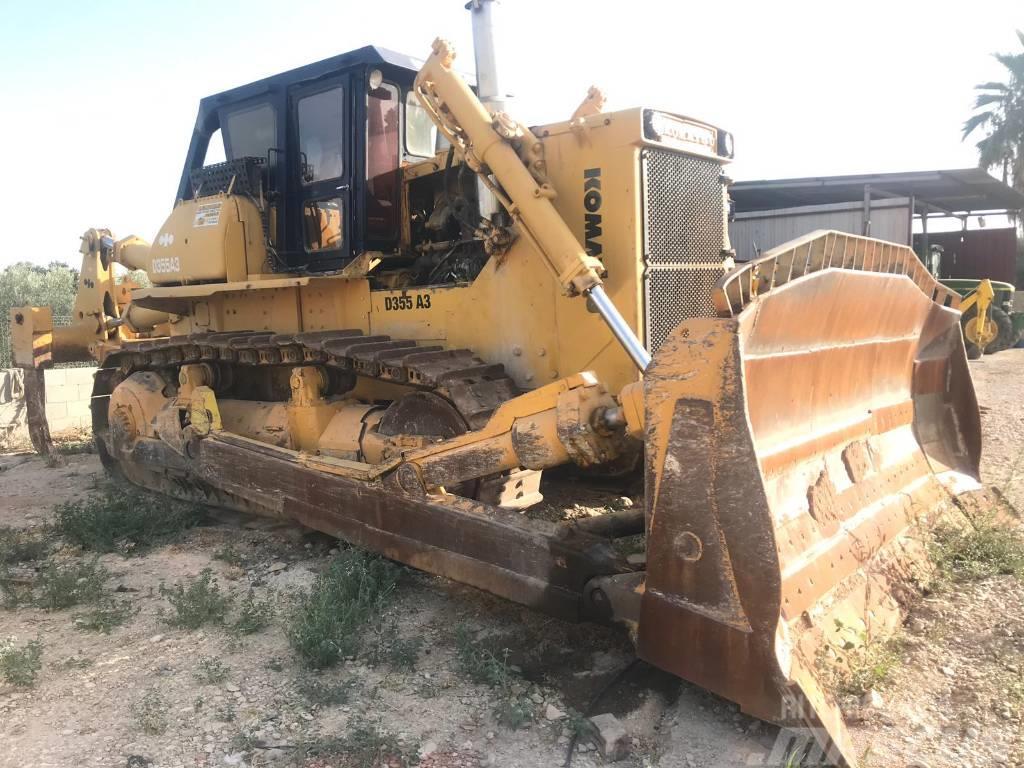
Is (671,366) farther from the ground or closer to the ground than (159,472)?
farther from the ground

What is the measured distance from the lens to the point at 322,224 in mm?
5637

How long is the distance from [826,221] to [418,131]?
13.4 meters

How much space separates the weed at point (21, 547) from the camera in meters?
5.23

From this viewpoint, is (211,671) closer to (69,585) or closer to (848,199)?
(69,585)

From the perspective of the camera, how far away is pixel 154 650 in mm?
3785

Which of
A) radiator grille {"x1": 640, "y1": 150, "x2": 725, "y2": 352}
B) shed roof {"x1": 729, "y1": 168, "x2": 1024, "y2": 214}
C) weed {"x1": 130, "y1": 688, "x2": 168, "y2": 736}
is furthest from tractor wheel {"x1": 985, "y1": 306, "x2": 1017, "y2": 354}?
weed {"x1": 130, "y1": 688, "x2": 168, "y2": 736}

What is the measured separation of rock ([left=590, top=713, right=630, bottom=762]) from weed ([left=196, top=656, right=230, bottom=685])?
1.67 m

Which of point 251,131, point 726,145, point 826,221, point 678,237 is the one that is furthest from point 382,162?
point 826,221

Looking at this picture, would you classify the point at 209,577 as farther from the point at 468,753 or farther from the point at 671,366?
the point at 671,366

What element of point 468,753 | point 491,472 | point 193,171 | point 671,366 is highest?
point 193,171

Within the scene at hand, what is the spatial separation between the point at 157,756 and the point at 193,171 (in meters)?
4.94

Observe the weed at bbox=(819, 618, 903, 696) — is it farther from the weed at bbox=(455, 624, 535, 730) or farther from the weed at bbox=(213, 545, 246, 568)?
the weed at bbox=(213, 545, 246, 568)

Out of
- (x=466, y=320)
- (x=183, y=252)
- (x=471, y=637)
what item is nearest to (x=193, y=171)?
(x=183, y=252)

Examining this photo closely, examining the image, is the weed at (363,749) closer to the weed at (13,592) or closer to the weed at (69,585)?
the weed at (69,585)
